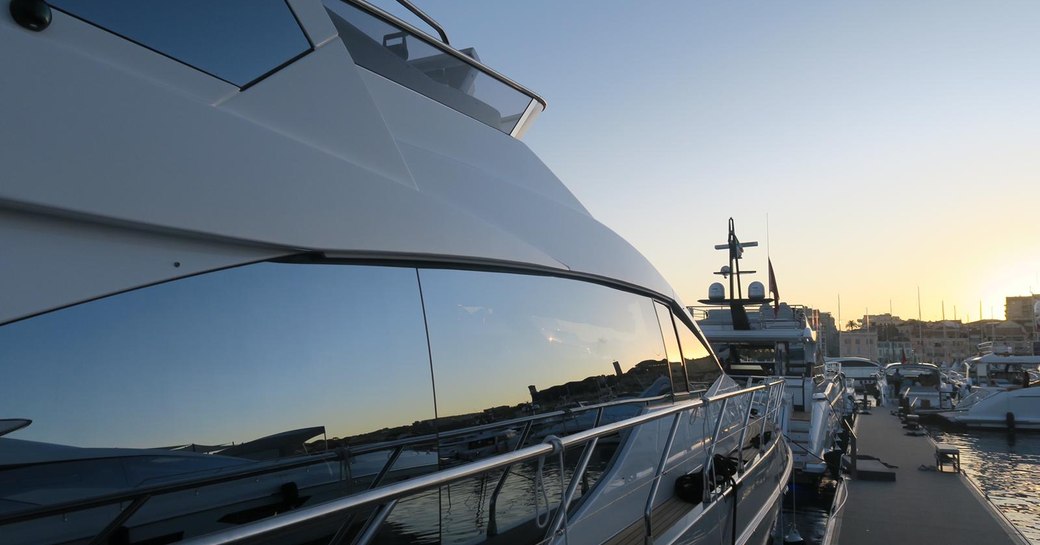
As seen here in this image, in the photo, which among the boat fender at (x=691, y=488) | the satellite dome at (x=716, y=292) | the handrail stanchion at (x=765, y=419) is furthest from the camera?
the satellite dome at (x=716, y=292)

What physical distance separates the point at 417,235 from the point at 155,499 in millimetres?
1275

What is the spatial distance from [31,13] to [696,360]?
16.3 feet

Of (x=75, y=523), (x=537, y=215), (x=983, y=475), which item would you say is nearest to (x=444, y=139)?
(x=537, y=215)

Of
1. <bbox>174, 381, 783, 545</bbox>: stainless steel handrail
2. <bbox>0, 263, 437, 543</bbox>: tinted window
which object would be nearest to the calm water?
<bbox>174, 381, 783, 545</bbox>: stainless steel handrail

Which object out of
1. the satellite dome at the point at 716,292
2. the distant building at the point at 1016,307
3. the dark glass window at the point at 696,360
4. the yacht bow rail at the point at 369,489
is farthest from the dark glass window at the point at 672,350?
the distant building at the point at 1016,307

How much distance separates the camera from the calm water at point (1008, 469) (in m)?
12.2

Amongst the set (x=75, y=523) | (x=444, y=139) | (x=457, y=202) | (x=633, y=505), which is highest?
(x=444, y=139)

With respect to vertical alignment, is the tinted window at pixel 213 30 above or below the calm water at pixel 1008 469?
above

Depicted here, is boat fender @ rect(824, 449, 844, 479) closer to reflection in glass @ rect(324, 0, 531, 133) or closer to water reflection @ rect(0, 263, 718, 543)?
reflection in glass @ rect(324, 0, 531, 133)

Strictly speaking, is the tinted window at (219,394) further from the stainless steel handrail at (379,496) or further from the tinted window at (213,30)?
the tinted window at (213,30)

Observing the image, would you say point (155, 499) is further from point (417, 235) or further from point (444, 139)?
point (444, 139)

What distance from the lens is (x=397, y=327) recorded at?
2.47 metres

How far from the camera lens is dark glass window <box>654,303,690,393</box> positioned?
4.95 m

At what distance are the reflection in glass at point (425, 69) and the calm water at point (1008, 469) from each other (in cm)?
926
